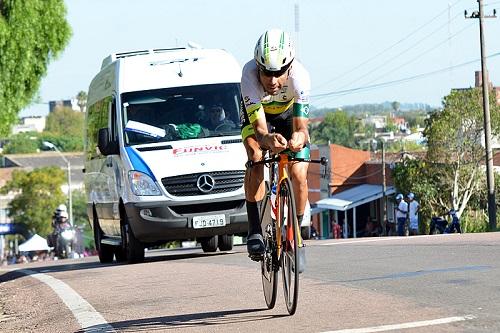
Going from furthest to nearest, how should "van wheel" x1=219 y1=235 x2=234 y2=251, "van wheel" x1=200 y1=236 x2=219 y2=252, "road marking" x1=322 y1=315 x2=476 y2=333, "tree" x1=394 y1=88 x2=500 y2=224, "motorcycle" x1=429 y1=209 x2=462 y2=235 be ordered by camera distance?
1. "tree" x1=394 y1=88 x2=500 y2=224
2. "motorcycle" x1=429 y1=209 x2=462 y2=235
3. "van wheel" x1=200 y1=236 x2=219 y2=252
4. "van wheel" x1=219 y1=235 x2=234 y2=251
5. "road marking" x1=322 y1=315 x2=476 y2=333

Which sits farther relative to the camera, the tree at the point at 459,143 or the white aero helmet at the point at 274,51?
the tree at the point at 459,143

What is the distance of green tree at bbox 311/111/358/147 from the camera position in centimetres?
13850

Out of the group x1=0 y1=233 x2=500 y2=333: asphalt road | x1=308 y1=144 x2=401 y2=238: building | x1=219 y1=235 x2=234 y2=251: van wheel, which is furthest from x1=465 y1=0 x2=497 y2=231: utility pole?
x1=0 y1=233 x2=500 y2=333: asphalt road

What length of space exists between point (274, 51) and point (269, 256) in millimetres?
1514

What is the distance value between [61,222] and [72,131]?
167 metres

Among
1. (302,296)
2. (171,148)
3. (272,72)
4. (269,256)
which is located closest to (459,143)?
(171,148)

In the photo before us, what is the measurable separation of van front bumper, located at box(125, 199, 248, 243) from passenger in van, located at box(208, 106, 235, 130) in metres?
1.11

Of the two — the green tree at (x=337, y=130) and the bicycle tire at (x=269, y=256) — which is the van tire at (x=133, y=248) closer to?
the bicycle tire at (x=269, y=256)

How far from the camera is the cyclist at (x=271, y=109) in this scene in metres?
8.75

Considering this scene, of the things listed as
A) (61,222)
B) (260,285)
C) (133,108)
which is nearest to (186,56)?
(133,108)

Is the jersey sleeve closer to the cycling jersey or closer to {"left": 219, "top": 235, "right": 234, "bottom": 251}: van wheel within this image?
the cycling jersey

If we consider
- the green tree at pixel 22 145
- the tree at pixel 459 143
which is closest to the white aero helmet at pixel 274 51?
the tree at pixel 459 143

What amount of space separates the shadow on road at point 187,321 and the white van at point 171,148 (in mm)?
7050

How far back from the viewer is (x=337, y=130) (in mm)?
142875
